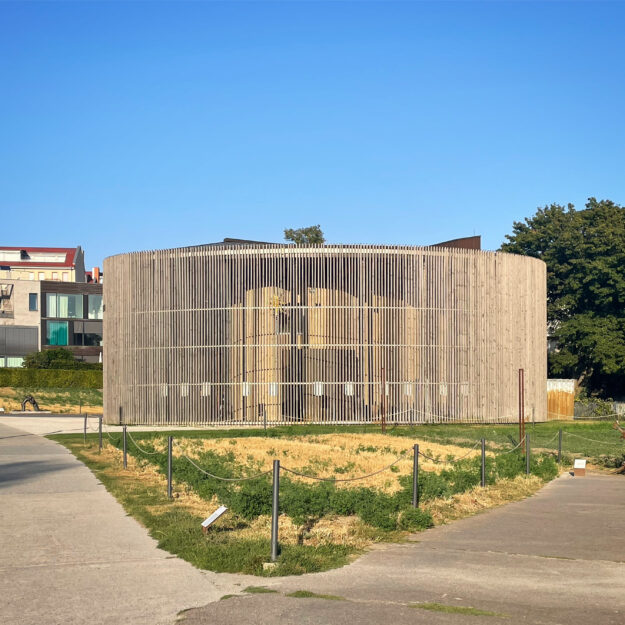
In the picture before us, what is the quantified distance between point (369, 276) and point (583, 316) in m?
25.2

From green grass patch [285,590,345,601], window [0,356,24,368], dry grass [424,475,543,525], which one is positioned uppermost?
window [0,356,24,368]

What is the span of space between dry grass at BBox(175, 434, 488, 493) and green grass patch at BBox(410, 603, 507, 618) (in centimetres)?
870

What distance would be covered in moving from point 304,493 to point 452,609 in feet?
20.0

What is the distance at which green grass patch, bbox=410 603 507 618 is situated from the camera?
9453 mm

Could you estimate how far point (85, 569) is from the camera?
11578mm

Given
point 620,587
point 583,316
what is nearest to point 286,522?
point 620,587

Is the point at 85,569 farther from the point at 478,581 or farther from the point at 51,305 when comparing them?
the point at 51,305

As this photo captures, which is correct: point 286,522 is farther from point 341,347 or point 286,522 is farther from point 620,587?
point 341,347

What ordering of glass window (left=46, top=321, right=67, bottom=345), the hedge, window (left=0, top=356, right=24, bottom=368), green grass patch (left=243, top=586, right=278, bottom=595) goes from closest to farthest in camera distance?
green grass patch (left=243, top=586, right=278, bottom=595) → the hedge → window (left=0, top=356, right=24, bottom=368) → glass window (left=46, top=321, right=67, bottom=345)

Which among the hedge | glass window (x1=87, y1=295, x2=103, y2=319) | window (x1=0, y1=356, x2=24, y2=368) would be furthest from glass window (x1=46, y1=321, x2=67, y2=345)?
the hedge

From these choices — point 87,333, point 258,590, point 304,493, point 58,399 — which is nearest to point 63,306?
point 87,333

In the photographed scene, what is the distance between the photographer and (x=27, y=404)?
6862 cm

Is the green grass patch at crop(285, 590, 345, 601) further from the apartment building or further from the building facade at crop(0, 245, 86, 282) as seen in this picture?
the building facade at crop(0, 245, 86, 282)

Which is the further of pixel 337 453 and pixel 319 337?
pixel 319 337
